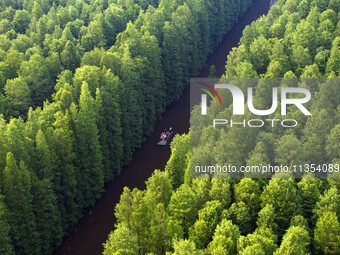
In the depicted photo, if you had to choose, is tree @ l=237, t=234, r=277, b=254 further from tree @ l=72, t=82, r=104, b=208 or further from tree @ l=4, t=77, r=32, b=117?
tree @ l=4, t=77, r=32, b=117

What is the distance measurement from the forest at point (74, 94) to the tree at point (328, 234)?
3989cm

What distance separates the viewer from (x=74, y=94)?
3615 inches

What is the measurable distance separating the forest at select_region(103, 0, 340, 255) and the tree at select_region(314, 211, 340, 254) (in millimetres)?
109

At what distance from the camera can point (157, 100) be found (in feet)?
398

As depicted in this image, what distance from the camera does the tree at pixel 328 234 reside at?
5647cm

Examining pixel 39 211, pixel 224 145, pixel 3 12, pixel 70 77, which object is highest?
pixel 3 12

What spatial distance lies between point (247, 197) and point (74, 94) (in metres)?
41.5

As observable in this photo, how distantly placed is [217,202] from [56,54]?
187 ft

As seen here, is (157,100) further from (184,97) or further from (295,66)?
(295,66)

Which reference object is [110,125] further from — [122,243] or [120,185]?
[122,243]

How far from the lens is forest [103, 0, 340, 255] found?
56469mm

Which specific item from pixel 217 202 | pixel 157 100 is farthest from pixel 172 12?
pixel 217 202

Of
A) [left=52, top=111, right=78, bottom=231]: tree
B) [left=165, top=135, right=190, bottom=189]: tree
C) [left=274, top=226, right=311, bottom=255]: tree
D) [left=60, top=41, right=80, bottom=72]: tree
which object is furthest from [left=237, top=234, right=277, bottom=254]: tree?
[left=60, top=41, right=80, bottom=72]: tree

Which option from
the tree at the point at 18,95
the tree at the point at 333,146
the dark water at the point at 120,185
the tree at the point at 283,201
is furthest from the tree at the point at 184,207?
the tree at the point at 18,95
